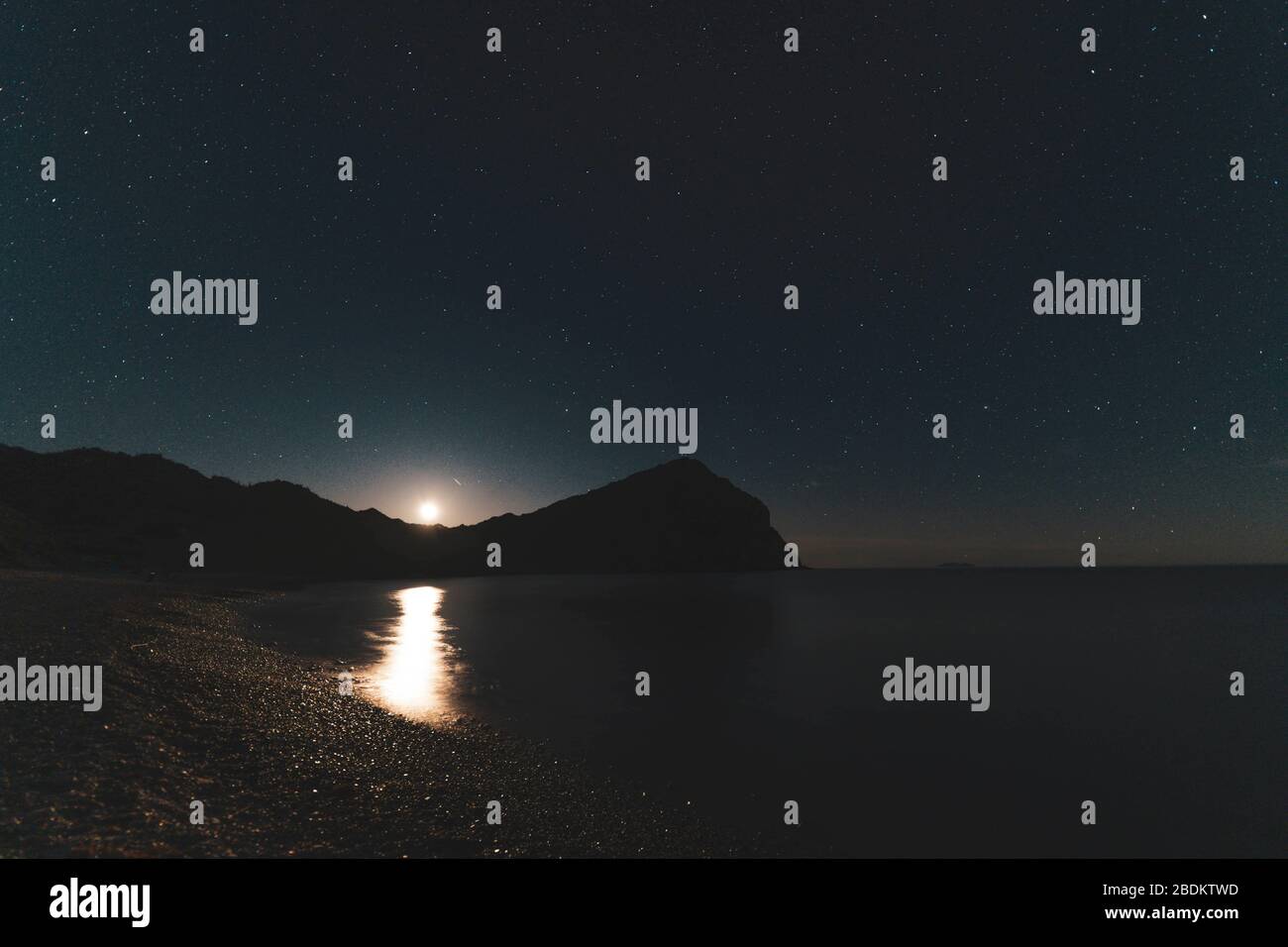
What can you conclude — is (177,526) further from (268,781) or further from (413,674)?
(268,781)

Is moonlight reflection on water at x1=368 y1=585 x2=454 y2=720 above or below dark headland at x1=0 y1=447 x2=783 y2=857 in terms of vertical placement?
below

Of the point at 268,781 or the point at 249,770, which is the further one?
the point at 249,770

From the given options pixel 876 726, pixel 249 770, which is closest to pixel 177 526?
pixel 249 770

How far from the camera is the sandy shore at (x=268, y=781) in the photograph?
9805mm

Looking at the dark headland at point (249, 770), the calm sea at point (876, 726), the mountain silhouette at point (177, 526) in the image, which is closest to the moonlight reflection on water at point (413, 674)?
the calm sea at point (876, 726)

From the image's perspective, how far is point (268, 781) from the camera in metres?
12.1

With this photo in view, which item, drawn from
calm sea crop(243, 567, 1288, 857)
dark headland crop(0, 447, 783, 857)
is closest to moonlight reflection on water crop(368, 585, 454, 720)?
calm sea crop(243, 567, 1288, 857)

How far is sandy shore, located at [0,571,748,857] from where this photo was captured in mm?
9805

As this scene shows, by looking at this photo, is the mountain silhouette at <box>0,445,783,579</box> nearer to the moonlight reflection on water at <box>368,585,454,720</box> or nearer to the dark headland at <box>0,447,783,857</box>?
the moonlight reflection on water at <box>368,585,454,720</box>

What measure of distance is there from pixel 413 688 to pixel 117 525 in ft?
404
